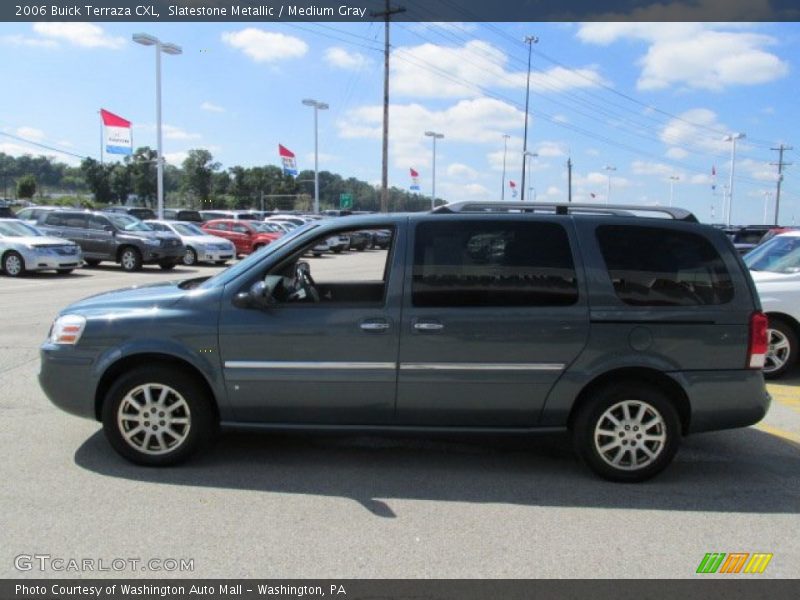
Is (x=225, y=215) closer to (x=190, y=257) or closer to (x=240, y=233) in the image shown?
(x=240, y=233)

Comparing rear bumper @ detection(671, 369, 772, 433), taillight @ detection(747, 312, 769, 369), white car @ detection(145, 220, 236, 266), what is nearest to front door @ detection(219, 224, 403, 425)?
rear bumper @ detection(671, 369, 772, 433)

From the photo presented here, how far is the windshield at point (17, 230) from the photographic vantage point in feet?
59.8

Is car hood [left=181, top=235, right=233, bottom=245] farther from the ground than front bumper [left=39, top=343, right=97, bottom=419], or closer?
farther from the ground

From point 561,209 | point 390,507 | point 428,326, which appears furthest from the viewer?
point 561,209

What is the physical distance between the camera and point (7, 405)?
585cm

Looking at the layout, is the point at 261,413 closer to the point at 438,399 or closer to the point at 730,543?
the point at 438,399

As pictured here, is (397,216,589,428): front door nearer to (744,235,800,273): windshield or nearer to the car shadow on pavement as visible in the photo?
the car shadow on pavement

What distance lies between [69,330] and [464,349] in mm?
2691

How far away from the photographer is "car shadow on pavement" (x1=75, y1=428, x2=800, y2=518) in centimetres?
419

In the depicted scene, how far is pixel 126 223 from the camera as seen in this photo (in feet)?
70.8

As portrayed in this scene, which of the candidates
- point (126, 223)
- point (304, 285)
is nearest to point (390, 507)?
point (304, 285)

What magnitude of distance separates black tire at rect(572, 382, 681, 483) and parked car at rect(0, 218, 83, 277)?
55.9 feet

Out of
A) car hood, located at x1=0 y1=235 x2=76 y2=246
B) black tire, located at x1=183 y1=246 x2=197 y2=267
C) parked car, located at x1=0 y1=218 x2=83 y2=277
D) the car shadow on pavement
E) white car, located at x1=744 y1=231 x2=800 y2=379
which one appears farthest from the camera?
black tire, located at x1=183 y1=246 x2=197 y2=267

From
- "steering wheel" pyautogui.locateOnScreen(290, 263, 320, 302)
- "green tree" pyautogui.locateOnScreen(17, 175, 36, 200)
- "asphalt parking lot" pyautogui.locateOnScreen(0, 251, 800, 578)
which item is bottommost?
"asphalt parking lot" pyautogui.locateOnScreen(0, 251, 800, 578)
